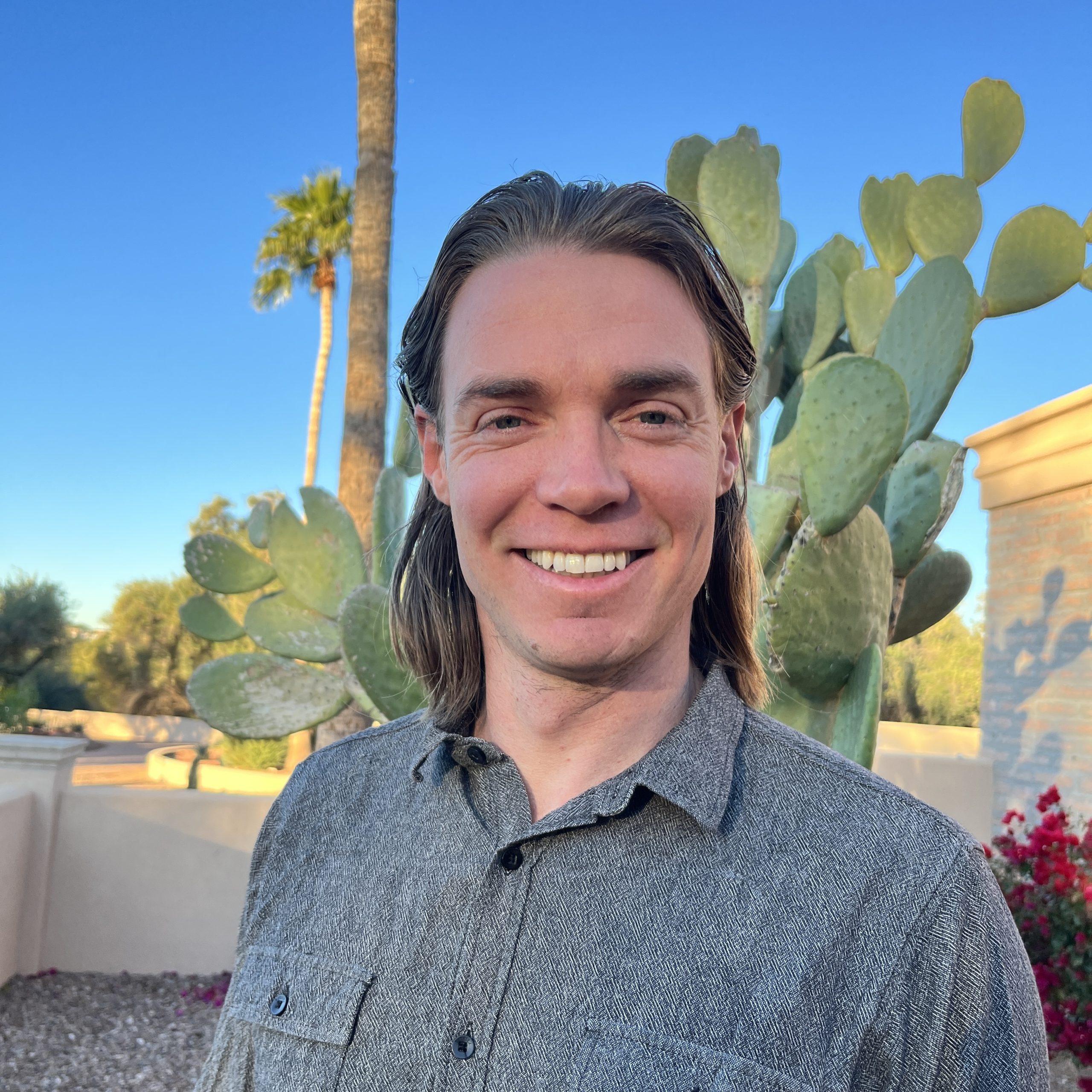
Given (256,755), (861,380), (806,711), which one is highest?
(861,380)

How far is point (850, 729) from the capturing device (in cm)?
375

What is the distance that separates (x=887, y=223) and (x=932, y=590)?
6.54 ft

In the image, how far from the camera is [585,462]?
1287 millimetres

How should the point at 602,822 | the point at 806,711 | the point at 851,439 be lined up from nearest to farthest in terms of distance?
1. the point at 602,822
2. the point at 851,439
3. the point at 806,711

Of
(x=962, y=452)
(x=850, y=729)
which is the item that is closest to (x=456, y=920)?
(x=850, y=729)

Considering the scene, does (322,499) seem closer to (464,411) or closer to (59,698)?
(464,411)

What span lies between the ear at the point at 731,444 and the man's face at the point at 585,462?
0.14 m

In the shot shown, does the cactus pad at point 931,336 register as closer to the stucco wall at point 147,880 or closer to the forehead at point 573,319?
the forehead at point 573,319

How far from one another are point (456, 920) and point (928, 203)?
469 cm

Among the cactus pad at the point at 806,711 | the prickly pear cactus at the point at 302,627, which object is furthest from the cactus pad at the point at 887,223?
the prickly pear cactus at the point at 302,627

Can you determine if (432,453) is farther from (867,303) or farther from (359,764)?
(867,303)

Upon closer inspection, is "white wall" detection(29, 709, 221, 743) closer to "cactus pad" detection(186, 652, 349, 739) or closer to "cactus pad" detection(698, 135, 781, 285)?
"cactus pad" detection(186, 652, 349, 739)

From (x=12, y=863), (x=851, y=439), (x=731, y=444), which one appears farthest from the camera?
(x=12, y=863)

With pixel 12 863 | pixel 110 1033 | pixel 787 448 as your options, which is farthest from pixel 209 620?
pixel 787 448
